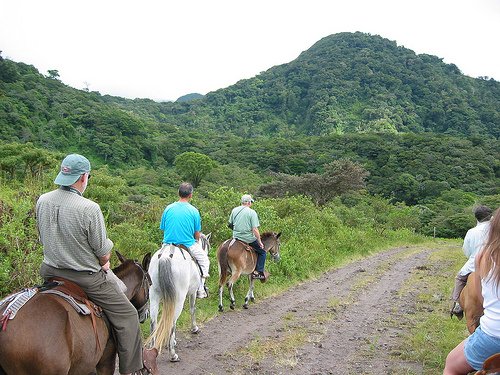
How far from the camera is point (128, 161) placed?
58.3 m

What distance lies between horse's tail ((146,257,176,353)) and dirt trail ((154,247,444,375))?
44 centimetres

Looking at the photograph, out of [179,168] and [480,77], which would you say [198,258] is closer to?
[179,168]

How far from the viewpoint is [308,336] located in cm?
658

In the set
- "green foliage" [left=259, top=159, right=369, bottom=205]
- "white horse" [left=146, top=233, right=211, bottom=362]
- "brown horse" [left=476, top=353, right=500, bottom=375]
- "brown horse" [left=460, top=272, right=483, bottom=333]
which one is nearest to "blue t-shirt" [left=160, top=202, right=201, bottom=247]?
"white horse" [left=146, top=233, right=211, bottom=362]

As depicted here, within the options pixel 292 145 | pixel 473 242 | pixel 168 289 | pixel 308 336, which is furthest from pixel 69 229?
pixel 292 145

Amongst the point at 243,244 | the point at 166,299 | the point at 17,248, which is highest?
the point at 17,248

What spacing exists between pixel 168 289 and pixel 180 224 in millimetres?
882

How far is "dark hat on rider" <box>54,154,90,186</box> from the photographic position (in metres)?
3.38

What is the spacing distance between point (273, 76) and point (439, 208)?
9433 cm

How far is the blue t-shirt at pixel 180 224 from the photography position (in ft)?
18.8

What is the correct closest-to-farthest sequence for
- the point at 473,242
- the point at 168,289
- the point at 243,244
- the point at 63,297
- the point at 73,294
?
the point at 63,297 < the point at 73,294 < the point at 168,289 < the point at 473,242 < the point at 243,244

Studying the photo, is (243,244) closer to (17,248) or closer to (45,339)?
(17,248)

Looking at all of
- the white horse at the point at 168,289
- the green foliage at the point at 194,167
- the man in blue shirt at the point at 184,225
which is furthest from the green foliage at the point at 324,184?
the white horse at the point at 168,289

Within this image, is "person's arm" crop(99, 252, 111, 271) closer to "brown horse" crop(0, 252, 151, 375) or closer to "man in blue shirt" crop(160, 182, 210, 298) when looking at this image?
"brown horse" crop(0, 252, 151, 375)
